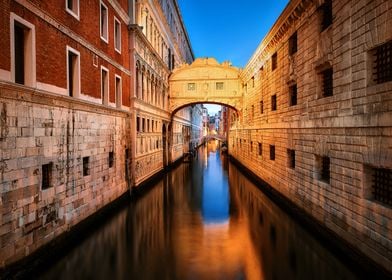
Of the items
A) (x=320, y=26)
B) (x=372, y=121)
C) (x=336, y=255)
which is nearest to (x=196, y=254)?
(x=336, y=255)

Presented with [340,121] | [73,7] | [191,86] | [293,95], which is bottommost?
[340,121]

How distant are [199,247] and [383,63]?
685 cm

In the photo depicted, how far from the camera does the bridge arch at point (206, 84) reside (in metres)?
26.3

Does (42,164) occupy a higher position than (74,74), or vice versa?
(74,74)

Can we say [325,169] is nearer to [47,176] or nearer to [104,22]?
[47,176]

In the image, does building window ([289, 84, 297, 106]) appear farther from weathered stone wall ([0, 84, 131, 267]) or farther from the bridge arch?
the bridge arch

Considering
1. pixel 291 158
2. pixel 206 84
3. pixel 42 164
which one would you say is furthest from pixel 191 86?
pixel 42 164

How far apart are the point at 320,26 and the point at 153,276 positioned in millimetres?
9206

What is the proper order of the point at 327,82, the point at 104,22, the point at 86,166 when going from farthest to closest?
the point at 104,22 < the point at 86,166 < the point at 327,82

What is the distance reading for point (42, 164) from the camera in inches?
294

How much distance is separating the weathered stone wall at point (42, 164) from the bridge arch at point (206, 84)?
15.8 metres

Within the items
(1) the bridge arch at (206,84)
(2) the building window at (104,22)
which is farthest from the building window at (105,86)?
(1) the bridge arch at (206,84)

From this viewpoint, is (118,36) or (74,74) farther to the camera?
(118,36)

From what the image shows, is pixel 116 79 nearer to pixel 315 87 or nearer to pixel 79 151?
pixel 79 151
